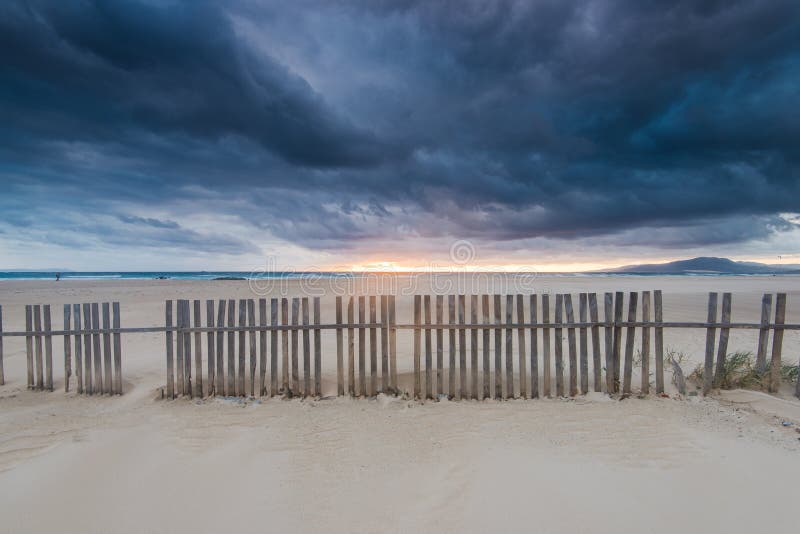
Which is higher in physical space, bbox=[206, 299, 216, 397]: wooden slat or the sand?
bbox=[206, 299, 216, 397]: wooden slat

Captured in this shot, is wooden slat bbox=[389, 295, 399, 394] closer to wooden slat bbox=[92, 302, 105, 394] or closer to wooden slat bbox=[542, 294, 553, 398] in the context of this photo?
wooden slat bbox=[542, 294, 553, 398]

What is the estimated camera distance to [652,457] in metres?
4.57

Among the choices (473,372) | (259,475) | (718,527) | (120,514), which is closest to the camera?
(718,527)

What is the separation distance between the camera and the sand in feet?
12.0

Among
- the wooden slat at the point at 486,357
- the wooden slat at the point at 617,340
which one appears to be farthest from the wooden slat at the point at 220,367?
the wooden slat at the point at 617,340

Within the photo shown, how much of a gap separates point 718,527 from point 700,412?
291 cm

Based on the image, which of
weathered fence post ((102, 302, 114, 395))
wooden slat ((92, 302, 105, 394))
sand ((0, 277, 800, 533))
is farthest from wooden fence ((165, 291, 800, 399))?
wooden slat ((92, 302, 105, 394))

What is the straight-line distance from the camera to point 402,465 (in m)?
4.53

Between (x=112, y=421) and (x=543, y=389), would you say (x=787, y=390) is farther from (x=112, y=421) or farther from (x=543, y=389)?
(x=112, y=421)

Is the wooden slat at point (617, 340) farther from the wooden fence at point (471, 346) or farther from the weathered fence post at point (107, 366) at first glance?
the weathered fence post at point (107, 366)

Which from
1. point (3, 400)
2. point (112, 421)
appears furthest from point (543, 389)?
point (3, 400)

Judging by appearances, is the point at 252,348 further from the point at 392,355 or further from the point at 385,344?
the point at 392,355

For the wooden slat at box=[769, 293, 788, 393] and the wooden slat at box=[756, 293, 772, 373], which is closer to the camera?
the wooden slat at box=[769, 293, 788, 393]

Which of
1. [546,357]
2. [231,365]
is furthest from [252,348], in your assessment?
[546,357]
